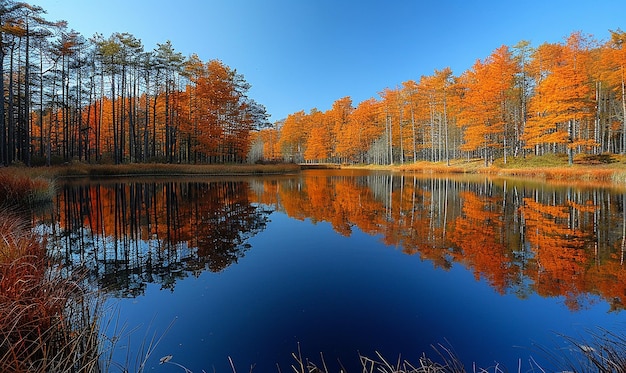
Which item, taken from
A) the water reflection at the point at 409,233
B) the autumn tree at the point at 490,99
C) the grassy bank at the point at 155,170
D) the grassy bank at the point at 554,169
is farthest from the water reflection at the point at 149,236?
the autumn tree at the point at 490,99

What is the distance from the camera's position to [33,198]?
459 inches

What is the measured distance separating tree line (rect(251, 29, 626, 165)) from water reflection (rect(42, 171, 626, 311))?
1523 cm

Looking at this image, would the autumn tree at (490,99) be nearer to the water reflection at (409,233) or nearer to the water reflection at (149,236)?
the water reflection at (409,233)

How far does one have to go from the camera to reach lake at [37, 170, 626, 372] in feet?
10.7

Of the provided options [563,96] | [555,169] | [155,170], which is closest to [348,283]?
[555,169]

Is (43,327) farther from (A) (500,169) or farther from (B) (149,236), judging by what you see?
(A) (500,169)

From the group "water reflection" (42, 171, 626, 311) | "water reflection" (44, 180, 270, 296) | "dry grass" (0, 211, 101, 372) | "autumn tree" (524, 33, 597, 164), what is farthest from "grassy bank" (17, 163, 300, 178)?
"autumn tree" (524, 33, 597, 164)

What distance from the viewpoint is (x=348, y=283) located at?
5039 millimetres

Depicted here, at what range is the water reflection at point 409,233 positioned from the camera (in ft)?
16.9

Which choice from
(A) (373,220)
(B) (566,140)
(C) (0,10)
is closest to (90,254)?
(A) (373,220)

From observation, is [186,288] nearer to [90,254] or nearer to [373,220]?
[90,254]

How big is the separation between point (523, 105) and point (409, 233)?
97.6 ft

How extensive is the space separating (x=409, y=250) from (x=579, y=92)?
27.9m

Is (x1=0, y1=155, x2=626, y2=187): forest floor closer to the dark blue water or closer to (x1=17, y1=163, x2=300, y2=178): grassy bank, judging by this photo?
(x1=17, y1=163, x2=300, y2=178): grassy bank
